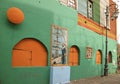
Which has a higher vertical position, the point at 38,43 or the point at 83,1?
the point at 83,1

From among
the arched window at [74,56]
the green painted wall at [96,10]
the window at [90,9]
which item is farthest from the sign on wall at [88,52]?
the green painted wall at [96,10]

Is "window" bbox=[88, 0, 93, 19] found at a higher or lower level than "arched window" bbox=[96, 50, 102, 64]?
higher

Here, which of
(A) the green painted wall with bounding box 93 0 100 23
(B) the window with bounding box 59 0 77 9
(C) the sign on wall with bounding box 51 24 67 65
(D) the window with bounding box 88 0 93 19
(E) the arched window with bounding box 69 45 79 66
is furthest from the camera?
(A) the green painted wall with bounding box 93 0 100 23

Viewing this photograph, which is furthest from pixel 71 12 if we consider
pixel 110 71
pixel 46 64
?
pixel 110 71

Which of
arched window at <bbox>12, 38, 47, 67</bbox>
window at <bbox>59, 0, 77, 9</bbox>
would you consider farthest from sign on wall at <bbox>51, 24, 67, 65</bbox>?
window at <bbox>59, 0, 77, 9</bbox>

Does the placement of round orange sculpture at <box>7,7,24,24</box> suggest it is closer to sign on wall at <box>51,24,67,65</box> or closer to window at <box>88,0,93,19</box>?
sign on wall at <box>51,24,67,65</box>

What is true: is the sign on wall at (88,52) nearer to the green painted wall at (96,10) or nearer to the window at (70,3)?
the green painted wall at (96,10)

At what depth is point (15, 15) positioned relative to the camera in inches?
430

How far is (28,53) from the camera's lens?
1220 centimetres

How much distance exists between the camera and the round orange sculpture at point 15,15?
1081 centimetres

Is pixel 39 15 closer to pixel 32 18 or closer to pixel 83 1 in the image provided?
pixel 32 18

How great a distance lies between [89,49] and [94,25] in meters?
Result: 2.53

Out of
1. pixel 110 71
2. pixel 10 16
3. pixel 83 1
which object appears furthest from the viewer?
pixel 110 71

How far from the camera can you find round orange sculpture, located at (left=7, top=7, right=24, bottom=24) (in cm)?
1081
